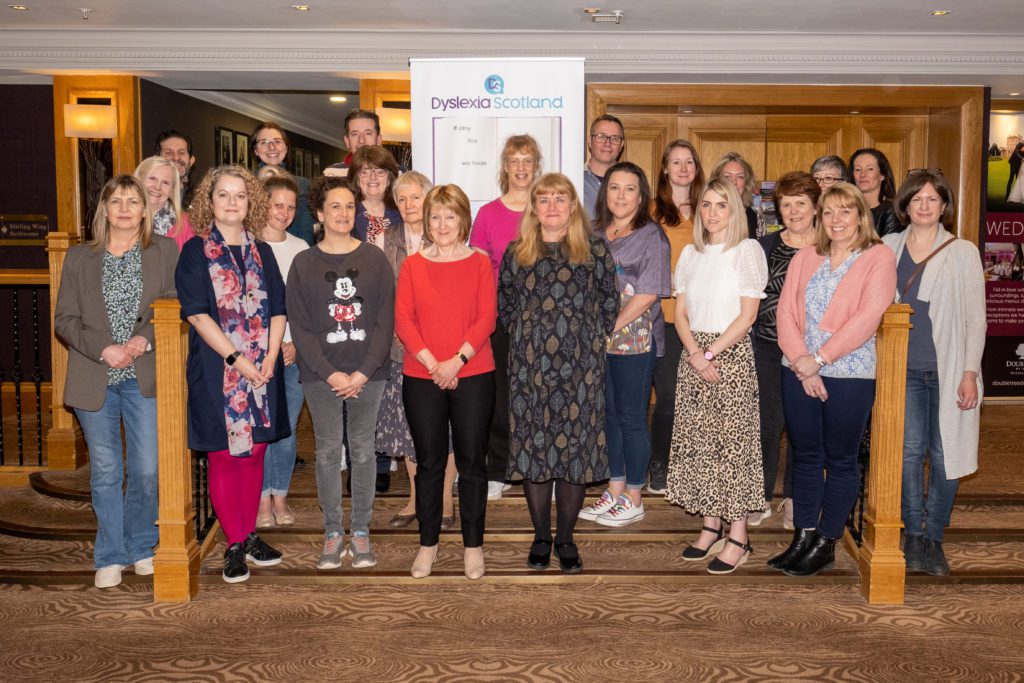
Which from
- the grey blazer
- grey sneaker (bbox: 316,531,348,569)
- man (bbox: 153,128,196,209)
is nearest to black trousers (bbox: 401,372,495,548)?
grey sneaker (bbox: 316,531,348,569)

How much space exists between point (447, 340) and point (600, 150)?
153 centimetres

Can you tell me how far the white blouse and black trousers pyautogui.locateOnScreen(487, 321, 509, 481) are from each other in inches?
31.2

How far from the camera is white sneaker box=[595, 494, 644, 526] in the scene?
4.14 metres

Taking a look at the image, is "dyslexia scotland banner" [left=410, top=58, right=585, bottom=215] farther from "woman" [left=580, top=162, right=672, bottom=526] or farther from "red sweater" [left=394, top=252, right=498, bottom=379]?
"red sweater" [left=394, top=252, right=498, bottom=379]

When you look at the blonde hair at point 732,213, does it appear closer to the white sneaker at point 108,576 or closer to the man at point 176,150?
the white sneaker at point 108,576

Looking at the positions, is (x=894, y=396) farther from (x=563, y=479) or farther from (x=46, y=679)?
(x=46, y=679)

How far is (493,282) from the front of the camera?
3.47 meters

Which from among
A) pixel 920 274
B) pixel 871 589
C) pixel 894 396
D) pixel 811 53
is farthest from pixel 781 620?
pixel 811 53

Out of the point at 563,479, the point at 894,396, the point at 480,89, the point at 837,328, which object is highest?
the point at 480,89

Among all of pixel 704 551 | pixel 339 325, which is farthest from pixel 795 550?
pixel 339 325

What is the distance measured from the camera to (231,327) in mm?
3367

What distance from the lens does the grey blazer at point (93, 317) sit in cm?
338

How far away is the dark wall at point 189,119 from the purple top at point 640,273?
5.32 m

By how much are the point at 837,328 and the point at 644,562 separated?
50.2 inches
